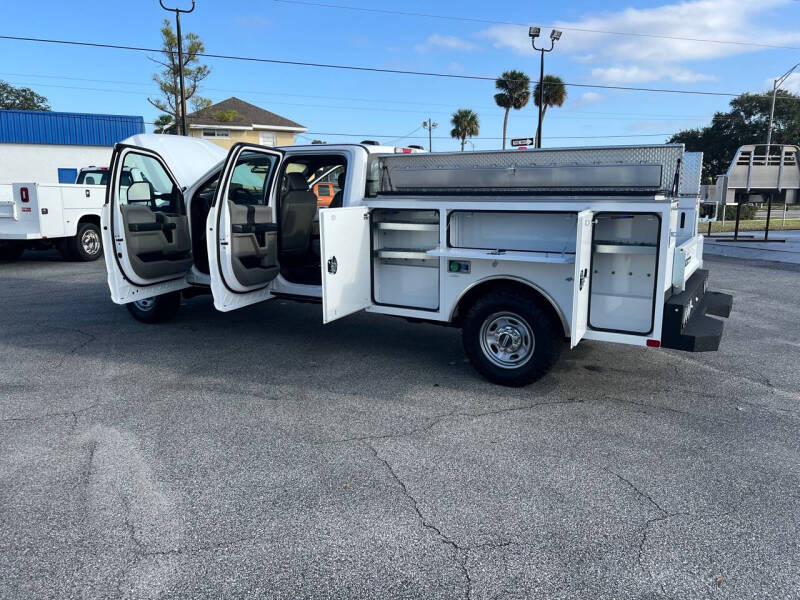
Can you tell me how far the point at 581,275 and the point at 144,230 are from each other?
4510mm

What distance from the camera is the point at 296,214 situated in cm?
671

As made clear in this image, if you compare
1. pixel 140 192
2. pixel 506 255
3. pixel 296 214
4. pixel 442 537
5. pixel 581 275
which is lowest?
pixel 442 537

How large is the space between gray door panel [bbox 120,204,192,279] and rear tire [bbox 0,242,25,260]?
27.5ft

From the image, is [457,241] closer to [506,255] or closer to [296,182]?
[506,255]

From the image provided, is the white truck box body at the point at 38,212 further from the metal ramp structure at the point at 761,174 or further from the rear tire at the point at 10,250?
the metal ramp structure at the point at 761,174

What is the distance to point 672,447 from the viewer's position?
13.4ft

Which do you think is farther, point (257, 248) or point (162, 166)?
point (162, 166)

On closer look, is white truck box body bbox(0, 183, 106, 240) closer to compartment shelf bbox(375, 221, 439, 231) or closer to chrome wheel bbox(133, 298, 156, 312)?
chrome wheel bbox(133, 298, 156, 312)

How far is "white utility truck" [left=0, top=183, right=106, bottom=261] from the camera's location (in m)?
12.1

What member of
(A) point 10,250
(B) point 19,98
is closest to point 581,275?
(A) point 10,250

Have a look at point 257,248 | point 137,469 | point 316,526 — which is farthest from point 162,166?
point 316,526

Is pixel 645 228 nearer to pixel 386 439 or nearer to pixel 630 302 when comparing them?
pixel 630 302

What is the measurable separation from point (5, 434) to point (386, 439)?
105 inches

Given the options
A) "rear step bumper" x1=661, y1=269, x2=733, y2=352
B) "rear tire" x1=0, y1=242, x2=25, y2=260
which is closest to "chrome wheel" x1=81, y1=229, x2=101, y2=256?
"rear tire" x1=0, y1=242, x2=25, y2=260
